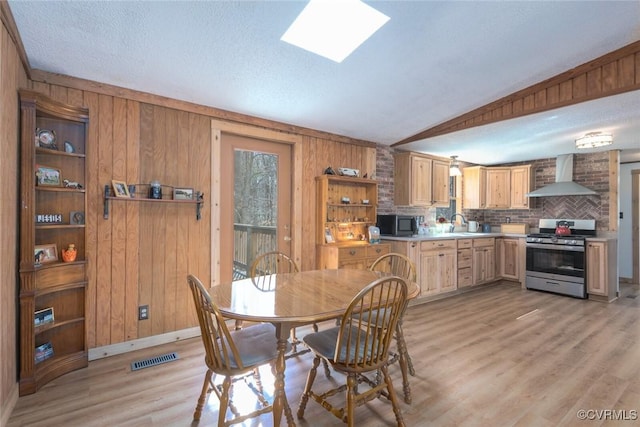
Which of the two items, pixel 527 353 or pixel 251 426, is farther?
pixel 527 353

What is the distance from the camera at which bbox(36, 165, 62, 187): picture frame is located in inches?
90.7

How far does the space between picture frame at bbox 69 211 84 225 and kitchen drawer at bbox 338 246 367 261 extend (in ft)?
8.64

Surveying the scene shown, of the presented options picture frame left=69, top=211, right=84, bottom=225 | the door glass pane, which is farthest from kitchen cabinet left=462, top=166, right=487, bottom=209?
picture frame left=69, top=211, right=84, bottom=225

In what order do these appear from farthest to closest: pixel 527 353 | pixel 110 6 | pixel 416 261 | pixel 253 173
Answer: pixel 416 261
pixel 253 173
pixel 527 353
pixel 110 6

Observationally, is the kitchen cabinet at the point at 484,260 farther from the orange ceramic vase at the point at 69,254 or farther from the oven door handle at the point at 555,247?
the orange ceramic vase at the point at 69,254

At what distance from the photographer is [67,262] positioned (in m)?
2.40

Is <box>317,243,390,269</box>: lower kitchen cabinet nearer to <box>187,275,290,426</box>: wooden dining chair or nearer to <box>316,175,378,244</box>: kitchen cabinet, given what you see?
<box>316,175,378,244</box>: kitchen cabinet

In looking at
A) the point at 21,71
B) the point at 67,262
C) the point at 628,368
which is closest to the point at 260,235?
the point at 67,262

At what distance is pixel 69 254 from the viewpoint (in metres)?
2.44

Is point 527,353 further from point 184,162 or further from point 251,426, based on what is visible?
point 184,162

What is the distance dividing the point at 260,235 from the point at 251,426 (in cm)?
216

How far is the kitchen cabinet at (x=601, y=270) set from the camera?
4.48m

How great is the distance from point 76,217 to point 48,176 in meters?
0.38

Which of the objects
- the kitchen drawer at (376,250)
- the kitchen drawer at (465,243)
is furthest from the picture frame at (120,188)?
the kitchen drawer at (465,243)
